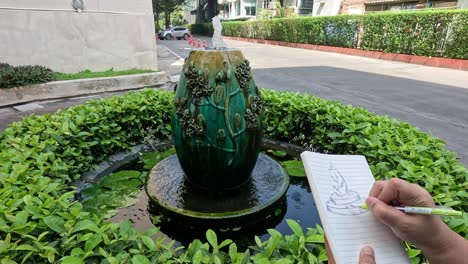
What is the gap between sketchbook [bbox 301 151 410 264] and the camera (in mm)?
1154

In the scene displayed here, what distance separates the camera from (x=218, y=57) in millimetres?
2793

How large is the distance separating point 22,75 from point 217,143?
719 cm

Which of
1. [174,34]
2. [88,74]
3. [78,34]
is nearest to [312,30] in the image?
[78,34]

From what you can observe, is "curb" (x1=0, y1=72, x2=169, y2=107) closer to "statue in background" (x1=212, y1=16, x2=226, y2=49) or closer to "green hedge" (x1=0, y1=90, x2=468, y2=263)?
"green hedge" (x1=0, y1=90, x2=468, y2=263)

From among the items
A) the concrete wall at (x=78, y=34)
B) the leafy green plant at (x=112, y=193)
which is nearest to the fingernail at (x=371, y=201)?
the leafy green plant at (x=112, y=193)

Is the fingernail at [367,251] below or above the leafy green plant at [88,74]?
above

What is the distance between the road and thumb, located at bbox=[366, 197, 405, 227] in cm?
427

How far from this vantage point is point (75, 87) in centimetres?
838

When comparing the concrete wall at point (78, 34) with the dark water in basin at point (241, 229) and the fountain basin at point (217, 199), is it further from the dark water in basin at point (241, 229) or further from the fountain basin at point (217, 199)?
the dark water in basin at point (241, 229)

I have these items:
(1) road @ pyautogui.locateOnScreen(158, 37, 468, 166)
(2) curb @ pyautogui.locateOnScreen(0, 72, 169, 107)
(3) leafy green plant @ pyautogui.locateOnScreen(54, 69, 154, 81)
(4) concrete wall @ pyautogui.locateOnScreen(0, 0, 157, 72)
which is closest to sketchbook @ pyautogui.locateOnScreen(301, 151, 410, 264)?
(1) road @ pyautogui.locateOnScreen(158, 37, 468, 166)

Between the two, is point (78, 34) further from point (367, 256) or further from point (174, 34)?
point (174, 34)

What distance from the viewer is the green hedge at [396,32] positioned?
1402cm

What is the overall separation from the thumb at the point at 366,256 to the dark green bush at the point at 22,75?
8767mm

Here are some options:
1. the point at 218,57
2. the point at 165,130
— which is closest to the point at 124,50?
the point at 165,130
